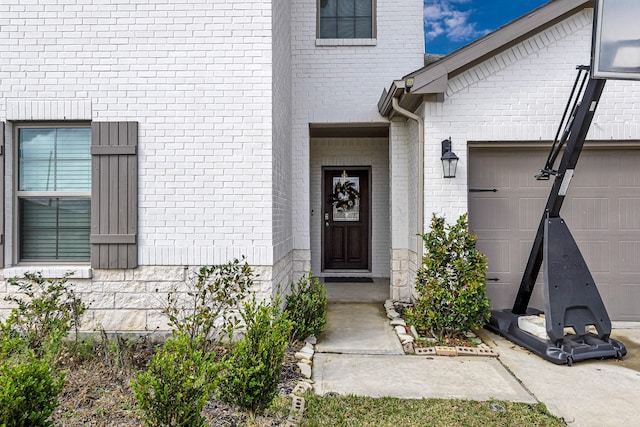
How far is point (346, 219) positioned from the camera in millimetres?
7902

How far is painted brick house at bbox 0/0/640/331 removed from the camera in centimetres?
404

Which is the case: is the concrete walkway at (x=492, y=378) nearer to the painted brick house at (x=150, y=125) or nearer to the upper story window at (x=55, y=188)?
the painted brick house at (x=150, y=125)

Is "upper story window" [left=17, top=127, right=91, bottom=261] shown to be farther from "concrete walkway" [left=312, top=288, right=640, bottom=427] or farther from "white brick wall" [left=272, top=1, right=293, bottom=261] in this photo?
"concrete walkway" [left=312, top=288, right=640, bottom=427]

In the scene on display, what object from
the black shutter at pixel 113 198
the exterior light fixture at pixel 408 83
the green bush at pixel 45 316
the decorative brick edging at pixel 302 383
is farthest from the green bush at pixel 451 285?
the green bush at pixel 45 316

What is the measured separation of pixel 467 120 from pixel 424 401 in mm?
3210

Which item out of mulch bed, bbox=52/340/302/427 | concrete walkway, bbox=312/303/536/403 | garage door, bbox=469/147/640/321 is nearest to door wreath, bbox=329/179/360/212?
garage door, bbox=469/147/640/321

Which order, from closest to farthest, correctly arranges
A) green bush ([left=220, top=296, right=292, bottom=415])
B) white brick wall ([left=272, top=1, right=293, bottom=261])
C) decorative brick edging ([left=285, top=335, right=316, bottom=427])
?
1. green bush ([left=220, top=296, right=292, bottom=415])
2. decorative brick edging ([left=285, top=335, right=316, bottom=427])
3. white brick wall ([left=272, top=1, right=293, bottom=261])

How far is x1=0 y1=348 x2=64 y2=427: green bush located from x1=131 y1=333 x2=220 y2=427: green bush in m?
0.41

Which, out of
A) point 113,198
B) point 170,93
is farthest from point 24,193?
point 170,93

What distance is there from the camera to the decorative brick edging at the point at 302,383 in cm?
264

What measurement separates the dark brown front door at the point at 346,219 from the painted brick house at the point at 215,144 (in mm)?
2437

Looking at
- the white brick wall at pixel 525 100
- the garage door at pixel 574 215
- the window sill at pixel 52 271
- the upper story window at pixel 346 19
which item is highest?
the upper story window at pixel 346 19

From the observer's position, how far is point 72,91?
4059 mm

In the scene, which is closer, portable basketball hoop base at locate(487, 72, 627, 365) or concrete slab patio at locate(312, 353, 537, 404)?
concrete slab patio at locate(312, 353, 537, 404)
